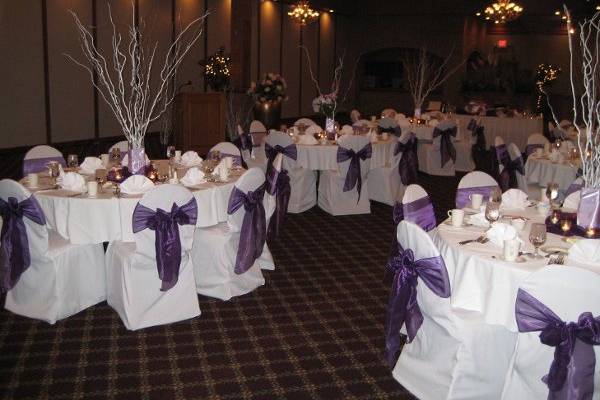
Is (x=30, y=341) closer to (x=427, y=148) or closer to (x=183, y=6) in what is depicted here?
(x=427, y=148)

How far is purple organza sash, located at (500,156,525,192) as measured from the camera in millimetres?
6125

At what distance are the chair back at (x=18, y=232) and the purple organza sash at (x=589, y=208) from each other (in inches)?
122

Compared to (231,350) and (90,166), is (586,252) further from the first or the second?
(90,166)

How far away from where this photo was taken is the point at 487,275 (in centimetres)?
310

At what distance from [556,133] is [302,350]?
250 inches

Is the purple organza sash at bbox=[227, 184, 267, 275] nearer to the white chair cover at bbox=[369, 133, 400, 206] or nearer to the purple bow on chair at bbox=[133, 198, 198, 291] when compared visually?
the purple bow on chair at bbox=[133, 198, 198, 291]

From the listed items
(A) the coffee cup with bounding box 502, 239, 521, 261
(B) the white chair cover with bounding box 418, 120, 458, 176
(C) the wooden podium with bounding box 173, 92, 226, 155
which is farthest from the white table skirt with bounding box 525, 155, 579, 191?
(C) the wooden podium with bounding box 173, 92, 226, 155

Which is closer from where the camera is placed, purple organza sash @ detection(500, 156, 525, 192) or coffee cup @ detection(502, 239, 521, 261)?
coffee cup @ detection(502, 239, 521, 261)

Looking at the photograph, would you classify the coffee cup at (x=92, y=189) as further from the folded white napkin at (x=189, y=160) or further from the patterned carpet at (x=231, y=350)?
the folded white napkin at (x=189, y=160)

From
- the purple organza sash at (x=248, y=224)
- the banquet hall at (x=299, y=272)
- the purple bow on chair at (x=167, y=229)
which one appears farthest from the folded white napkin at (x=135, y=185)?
the purple organza sash at (x=248, y=224)

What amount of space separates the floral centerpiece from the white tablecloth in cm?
318

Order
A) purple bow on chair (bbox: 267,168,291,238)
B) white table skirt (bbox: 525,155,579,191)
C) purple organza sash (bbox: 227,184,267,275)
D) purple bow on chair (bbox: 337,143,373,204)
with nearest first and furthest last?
purple organza sash (bbox: 227,184,267,275) < purple bow on chair (bbox: 267,168,291,238) < white table skirt (bbox: 525,155,579,191) < purple bow on chair (bbox: 337,143,373,204)

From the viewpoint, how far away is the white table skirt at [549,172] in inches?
241

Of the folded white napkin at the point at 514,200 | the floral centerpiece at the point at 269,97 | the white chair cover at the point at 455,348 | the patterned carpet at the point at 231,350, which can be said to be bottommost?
the patterned carpet at the point at 231,350
